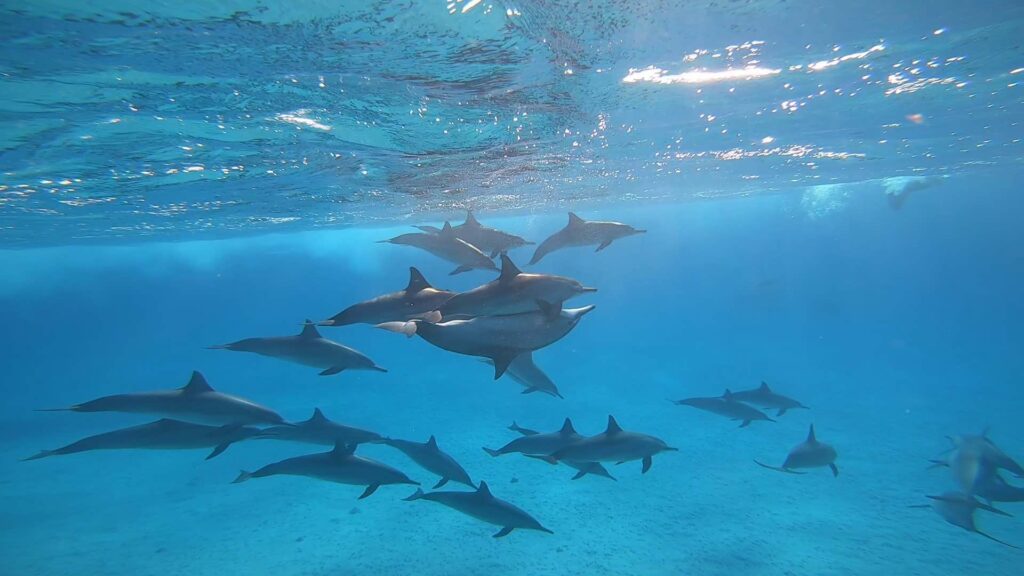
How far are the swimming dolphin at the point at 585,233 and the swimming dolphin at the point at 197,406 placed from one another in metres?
5.94

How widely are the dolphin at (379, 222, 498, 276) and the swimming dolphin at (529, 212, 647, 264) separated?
1.83 metres

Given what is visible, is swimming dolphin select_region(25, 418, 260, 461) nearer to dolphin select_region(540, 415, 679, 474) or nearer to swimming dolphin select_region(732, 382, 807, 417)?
dolphin select_region(540, 415, 679, 474)

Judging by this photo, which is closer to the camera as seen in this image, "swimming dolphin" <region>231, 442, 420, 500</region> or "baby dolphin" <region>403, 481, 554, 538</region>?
"baby dolphin" <region>403, 481, 554, 538</region>

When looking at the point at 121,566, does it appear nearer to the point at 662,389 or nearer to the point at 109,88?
the point at 109,88

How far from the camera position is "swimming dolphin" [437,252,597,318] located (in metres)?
5.50

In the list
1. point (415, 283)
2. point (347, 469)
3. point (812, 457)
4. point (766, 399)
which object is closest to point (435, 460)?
point (347, 469)

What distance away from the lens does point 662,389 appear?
31922mm

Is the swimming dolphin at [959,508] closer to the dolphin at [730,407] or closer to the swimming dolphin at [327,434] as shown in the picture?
the dolphin at [730,407]

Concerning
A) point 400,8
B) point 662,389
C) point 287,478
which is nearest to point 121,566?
point 287,478

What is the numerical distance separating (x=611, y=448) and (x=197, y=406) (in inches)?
282

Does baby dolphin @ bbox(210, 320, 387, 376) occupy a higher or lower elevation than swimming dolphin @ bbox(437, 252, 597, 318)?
lower

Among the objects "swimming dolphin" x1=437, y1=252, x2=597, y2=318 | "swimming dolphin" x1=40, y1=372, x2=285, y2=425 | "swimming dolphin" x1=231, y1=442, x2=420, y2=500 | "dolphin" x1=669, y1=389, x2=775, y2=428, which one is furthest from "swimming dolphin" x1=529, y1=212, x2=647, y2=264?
"swimming dolphin" x1=40, y1=372, x2=285, y2=425

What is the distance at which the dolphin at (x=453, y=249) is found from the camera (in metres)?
8.29

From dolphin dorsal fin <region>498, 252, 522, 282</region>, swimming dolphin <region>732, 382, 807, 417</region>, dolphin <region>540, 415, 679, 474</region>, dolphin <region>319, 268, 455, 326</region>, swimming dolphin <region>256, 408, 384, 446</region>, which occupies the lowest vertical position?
swimming dolphin <region>732, 382, 807, 417</region>
